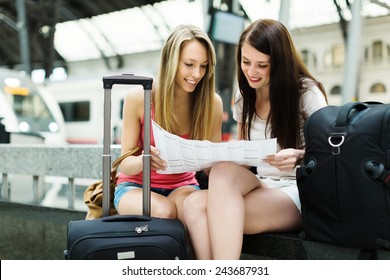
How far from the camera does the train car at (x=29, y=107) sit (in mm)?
8750

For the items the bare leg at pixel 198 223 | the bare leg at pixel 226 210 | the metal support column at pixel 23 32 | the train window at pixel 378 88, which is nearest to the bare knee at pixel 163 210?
the bare leg at pixel 198 223

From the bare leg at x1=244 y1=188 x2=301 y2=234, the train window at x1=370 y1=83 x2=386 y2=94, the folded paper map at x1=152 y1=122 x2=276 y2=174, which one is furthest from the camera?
the train window at x1=370 y1=83 x2=386 y2=94

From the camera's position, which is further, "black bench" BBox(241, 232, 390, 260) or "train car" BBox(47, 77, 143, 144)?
"train car" BBox(47, 77, 143, 144)

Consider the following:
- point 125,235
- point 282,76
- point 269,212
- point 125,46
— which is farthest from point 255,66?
point 125,46

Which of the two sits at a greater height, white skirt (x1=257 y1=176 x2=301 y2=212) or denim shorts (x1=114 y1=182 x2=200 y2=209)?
white skirt (x1=257 y1=176 x2=301 y2=212)

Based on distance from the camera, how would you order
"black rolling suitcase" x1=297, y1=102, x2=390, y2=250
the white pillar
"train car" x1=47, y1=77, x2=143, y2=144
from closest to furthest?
"black rolling suitcase" x1=297, y1=102, x2=390, y2=250
the white pillar
"train car" x1=47, y1=77, x2=143, y2=144

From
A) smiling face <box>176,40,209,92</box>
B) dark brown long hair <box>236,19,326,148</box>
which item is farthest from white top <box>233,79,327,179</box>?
smiling face <box>176,40,209,92</box>

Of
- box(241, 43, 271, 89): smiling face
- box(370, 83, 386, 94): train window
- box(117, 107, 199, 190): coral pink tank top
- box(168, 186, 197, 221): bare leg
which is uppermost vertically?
box(241, 43, 271, 89): smiling face

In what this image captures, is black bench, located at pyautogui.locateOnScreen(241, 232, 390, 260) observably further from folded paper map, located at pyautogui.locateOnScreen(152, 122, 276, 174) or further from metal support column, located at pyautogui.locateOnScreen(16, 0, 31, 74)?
metal support column, located at pyautogui.locateOnScreen(16, 0, 31, 74)

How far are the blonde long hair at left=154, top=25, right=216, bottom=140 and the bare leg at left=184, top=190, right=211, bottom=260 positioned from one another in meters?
0.33

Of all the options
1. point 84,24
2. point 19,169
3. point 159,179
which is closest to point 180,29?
point 159,179

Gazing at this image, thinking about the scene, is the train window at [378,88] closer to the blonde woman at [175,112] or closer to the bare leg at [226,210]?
the blonde woman at [175,112]

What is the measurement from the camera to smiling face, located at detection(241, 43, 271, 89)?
1797 mm

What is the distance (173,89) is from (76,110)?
390 inches
